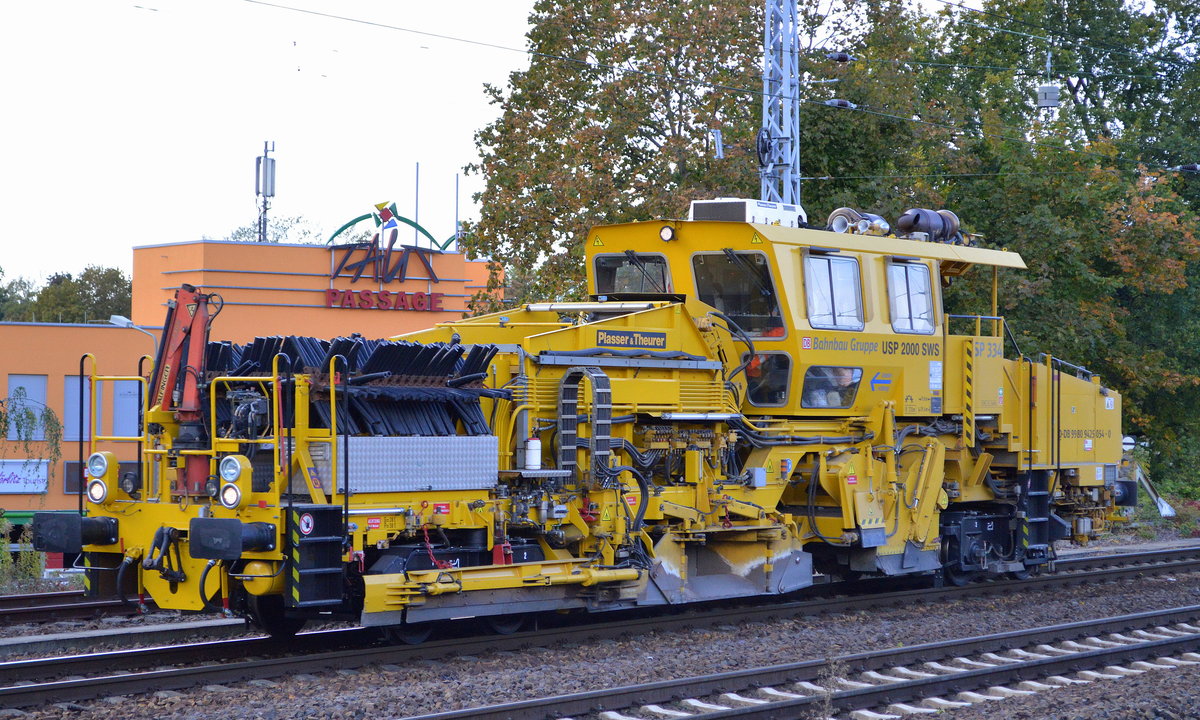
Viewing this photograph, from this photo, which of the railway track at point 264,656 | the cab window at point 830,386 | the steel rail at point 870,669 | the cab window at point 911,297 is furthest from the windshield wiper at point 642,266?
the steel rail at point 870,669

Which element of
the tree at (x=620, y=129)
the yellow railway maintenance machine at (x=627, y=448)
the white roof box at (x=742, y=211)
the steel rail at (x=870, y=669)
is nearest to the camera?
the steel rail at (x=870, y=669)

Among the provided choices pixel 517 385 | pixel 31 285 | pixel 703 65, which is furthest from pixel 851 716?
pixel 31 285

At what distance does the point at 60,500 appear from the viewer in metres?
24.2

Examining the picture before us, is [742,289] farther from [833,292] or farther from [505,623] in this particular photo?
[505,623]

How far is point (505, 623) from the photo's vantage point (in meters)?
10.6

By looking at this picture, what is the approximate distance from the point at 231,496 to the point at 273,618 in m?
1.63

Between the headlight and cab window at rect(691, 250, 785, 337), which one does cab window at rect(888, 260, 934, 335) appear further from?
the headlight

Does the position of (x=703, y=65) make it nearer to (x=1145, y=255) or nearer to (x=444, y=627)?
(x=1145, y=255)

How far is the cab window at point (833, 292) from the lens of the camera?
12258 millimetres

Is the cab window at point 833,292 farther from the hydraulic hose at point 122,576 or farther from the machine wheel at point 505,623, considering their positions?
the hydraulic hose at point 122,576

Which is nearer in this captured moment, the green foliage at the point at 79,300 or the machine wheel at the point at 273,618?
the machine wheel at the point at 273,618

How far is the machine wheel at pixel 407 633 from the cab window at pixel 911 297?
6.06 meters

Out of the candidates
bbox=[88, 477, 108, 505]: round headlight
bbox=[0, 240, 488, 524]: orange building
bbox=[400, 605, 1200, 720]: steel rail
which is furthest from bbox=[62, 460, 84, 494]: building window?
bbox=[400, 605, 1200, 720]: steel rail

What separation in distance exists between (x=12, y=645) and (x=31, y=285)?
6746 centimetres
